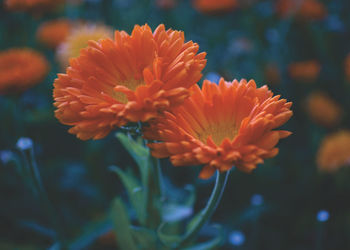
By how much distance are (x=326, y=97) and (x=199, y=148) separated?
4.01ft

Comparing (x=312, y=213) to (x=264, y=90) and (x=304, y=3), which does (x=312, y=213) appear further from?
(x=304, y=3)

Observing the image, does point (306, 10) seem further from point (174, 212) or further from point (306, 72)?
point (174, 212)

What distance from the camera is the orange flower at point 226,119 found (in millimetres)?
436

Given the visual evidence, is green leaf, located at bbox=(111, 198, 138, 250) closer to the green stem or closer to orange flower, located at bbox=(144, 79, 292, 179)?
the green stem

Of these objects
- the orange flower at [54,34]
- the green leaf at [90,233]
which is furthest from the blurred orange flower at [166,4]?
the green leaf at [90,233]

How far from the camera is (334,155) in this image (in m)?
1.10

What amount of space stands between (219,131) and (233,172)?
1.60 ft

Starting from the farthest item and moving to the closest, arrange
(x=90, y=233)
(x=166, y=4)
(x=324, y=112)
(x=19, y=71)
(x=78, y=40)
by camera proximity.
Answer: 1. (x=166, y=4)
2. (x=324, y=112)
3. (x=78, y=40)
4. (x=19, y=71)
5. (x=90, y=233)

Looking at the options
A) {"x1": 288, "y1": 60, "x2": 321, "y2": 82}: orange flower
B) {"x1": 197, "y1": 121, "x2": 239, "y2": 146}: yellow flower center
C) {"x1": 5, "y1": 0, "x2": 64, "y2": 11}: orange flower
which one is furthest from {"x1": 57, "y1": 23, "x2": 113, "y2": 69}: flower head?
{"x1": 288, "y1": 60, "x2": 321, "y2": 82}: orange flower

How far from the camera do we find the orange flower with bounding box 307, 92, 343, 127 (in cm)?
134

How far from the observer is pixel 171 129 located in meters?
0.48

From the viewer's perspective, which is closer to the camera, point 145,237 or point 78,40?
point 145,237

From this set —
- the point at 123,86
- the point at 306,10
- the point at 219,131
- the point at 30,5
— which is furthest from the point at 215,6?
the point at 123,86

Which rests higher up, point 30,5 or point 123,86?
point 30,5
